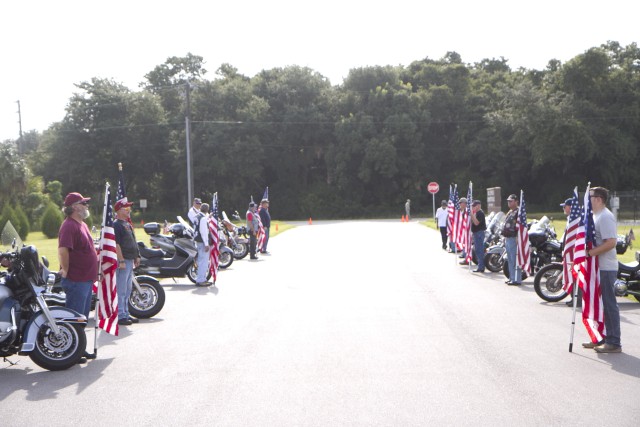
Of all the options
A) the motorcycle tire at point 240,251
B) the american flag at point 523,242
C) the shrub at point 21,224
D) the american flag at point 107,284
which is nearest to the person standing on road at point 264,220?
the motorcycle tire at point 240,251

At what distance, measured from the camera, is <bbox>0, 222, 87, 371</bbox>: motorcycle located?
318 inches

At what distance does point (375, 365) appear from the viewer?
805cm

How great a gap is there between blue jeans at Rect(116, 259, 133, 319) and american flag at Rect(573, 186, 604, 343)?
6.37 m

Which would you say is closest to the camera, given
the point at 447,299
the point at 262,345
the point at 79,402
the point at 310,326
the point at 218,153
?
the point at 79,402

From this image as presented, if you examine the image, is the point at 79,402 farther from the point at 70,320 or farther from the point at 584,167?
the point at 584,167

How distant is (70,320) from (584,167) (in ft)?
200

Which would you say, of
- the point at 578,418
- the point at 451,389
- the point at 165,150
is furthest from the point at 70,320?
the point at 165,150

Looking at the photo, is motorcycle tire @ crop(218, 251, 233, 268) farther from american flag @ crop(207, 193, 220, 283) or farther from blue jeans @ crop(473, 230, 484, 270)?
blue jeans @ crop(473, 230, 484, 270)

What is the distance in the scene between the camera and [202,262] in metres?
16.9

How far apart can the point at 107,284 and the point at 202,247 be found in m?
7.25

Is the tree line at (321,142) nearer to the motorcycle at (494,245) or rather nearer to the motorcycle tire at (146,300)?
the motorcycle at (494,245)

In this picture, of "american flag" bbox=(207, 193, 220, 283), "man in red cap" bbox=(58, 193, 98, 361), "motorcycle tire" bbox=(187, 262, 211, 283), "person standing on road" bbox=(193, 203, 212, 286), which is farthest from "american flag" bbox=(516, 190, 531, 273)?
"man in red cap" bbox=(58, 193, 98, 361)

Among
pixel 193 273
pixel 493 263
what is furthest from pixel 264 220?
pixel 493 263

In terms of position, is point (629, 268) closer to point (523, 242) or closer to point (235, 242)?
point (523, 242)
